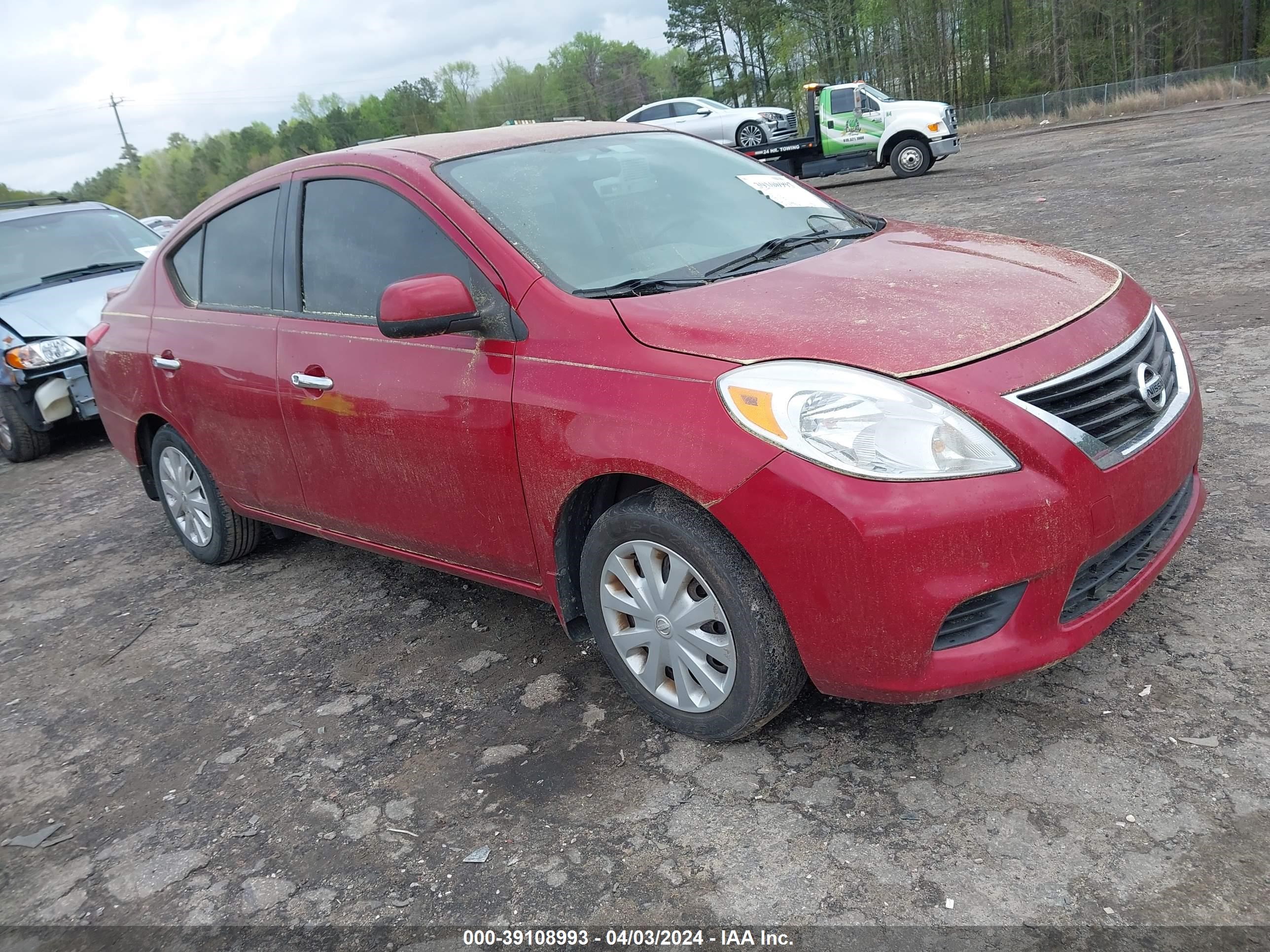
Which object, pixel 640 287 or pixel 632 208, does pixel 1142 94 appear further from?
pixel 640 287

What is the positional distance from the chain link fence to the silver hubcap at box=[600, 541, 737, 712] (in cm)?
3366

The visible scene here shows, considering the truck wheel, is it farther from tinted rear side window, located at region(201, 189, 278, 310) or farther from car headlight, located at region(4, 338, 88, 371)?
tinted rear side window, located at region(201, 189, 278, 310)

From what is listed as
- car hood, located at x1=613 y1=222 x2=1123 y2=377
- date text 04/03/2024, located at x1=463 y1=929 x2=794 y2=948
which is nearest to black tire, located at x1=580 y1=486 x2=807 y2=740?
car hood, located at x1=613 y1=222 x2=1123 y2=377

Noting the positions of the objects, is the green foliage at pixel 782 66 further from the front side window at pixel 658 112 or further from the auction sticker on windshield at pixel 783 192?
the auction sticker on windshield at pixel 783 192

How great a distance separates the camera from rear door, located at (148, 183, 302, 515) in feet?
13.0

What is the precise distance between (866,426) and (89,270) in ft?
25.7

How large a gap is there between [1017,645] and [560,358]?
140 cm

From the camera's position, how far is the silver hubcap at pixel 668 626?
107 inches

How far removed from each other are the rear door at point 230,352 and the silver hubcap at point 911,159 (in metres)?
17.8

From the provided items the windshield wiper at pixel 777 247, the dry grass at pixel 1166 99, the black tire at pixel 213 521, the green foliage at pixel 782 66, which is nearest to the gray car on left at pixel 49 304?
the black tire at pixel 213 521

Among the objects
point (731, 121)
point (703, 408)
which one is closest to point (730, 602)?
point (703, 408)

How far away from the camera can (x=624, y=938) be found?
2256mm

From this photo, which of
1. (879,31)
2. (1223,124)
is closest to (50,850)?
(1223,124)

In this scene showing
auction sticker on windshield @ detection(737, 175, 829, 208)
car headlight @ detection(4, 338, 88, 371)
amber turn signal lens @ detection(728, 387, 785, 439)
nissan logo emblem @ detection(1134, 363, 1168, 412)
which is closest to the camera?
amber turn signal lens @ detection(728, 387, 785, 439)
